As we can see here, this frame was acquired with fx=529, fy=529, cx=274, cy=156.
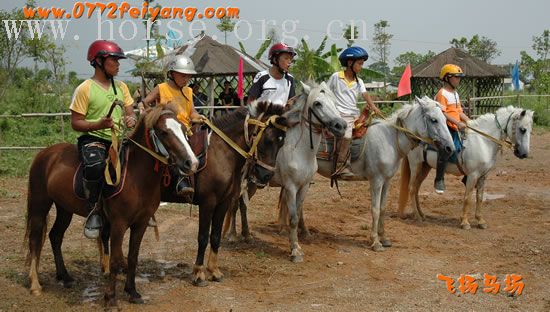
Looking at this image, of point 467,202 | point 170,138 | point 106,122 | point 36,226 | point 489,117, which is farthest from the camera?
point 489,117

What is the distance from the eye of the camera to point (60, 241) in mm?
5707

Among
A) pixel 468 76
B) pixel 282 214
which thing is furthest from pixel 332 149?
pixel 468 76

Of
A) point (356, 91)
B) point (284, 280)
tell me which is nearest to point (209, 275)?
point (284, 280)

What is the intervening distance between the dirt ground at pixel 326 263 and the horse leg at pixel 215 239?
0.13 metres

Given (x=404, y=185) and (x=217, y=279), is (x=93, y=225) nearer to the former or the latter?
(x=217, y=279)

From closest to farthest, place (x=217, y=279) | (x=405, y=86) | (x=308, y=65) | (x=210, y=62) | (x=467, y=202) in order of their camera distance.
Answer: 1. (x=217, y=279)
2. (x=467, y=202)
3. (x=405, y=86)
4. (x=210, y=62)
5. (x=308, y=65)

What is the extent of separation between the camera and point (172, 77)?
5.68m

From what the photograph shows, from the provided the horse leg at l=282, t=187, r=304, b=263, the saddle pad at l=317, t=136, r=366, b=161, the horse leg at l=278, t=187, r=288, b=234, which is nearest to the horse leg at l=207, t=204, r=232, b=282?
the horse leg at l=282, t=187, r=304, b=263

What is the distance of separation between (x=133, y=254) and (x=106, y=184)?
2.54 feet

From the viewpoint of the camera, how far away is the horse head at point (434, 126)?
24.7 ft

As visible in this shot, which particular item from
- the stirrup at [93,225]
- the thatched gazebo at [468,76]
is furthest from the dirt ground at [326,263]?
the thatched gazebo at [468,76]

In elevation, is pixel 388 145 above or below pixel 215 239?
above

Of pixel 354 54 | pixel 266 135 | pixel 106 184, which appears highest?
pixel 354 54

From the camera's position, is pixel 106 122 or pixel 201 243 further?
pixel 201 243
